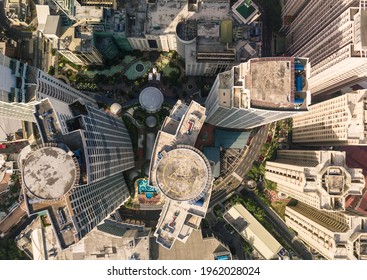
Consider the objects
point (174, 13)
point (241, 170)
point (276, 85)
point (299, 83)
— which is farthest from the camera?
point (241, 170)

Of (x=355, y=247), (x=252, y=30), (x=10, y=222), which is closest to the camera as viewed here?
(x=355, y=247)

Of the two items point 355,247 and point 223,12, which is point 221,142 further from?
point 355,247

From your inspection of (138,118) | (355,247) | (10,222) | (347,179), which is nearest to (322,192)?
(347,179)

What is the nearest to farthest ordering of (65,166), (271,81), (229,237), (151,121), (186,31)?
(65,166) < (271,81) < (186,31) < (151,121) < (229,237)

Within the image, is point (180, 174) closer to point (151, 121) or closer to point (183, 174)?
point (183, 174)

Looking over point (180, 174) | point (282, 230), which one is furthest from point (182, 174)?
point (282, 230)

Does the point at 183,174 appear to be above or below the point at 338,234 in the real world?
above
